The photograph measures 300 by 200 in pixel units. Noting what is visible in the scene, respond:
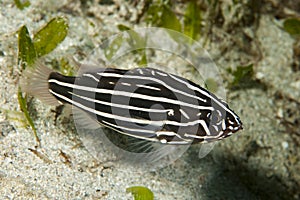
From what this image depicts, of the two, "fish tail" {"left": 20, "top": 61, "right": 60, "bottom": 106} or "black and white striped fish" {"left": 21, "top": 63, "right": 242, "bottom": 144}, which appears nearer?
"black and white striped fish" {"left": 21, "top": 63, "right": 242, "bottom": 144}

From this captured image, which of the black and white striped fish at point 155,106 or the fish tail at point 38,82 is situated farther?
the fish tail at point 38,82

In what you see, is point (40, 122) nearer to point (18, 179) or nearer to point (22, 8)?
point (18, 179)

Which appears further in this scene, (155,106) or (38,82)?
(38,82)

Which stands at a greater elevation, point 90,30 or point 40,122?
point 90,30

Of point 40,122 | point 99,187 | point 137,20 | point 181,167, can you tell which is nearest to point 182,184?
point 181,167
